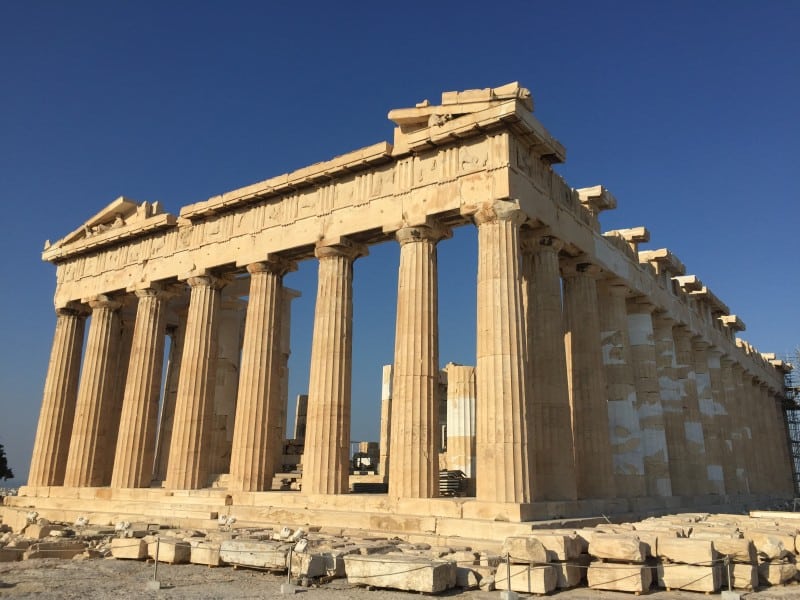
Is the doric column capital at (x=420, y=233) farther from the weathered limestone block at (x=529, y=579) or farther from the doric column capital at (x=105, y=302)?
the doric column capital at (x=105, y=302)

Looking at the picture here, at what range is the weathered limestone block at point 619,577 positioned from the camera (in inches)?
416

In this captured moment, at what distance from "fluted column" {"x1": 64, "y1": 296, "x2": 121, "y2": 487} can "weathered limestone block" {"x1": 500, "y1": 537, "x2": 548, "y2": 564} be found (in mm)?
21666

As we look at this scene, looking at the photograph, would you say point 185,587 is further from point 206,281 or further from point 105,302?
point 105,302

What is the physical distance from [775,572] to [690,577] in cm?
173

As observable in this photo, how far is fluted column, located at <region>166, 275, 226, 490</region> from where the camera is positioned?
22953 millimetres

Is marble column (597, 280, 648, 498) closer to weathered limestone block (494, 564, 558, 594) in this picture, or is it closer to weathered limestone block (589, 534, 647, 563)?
weathered limestone block (589, 534, 647, 563)

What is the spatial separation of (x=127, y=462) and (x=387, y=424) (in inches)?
516

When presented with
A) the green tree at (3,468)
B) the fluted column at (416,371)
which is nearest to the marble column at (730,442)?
the fluted column at (416,371)

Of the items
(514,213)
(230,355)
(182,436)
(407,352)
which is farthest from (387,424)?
(514,213)

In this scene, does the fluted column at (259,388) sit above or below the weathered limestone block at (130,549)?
above

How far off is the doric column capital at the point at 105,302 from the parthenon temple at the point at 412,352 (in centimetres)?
11

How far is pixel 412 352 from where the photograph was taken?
18125mm

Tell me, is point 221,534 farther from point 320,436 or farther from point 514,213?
point 514,213

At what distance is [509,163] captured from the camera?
1745 centimetres
